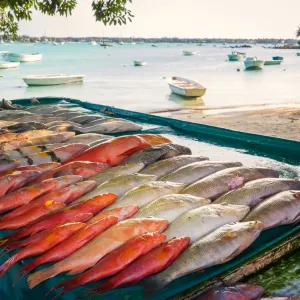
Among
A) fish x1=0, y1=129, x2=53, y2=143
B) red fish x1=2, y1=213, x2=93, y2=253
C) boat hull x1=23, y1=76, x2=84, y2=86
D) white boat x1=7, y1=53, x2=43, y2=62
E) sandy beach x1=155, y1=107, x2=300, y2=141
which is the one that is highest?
white boat x1=7, y1=53, x2=43, y2=62

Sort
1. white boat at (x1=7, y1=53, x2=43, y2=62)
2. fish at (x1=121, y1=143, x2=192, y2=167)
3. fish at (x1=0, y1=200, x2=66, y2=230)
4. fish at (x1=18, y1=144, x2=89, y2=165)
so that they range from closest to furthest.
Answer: fish at (x1=0, y1=200, x2=66, y2=230), fish at (x1=121, y1=143, x2=192, y2=167), fish at (x1=18, y1=144, x2=89, y2=165), white boat at (x1=7, y1=53, x2=43, y2=62)

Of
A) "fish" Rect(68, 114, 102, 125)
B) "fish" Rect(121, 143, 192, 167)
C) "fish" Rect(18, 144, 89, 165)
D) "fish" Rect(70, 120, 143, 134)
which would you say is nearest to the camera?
"fish" Rect(121, 143, 192, 167)

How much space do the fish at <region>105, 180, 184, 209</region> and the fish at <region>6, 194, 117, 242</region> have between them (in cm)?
10

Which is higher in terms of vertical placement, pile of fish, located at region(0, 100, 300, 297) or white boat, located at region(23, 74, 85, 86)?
Answer: pile of fish, located at region(0, 100, 300, 297)

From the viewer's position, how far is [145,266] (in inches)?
116

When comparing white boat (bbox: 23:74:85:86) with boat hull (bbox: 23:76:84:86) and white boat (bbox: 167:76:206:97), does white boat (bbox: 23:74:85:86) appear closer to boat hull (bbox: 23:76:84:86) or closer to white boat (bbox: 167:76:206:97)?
boat hull (bbox: 23:76:84:86)

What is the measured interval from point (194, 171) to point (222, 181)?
15.1 inches

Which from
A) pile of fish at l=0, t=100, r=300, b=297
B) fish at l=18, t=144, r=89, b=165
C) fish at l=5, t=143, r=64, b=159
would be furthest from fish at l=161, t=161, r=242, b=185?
fish at l=5, t=143, r=64, b=159

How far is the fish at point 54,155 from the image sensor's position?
5312 millimetres

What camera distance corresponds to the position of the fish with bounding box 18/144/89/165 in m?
5.31

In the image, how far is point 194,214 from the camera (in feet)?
11.4

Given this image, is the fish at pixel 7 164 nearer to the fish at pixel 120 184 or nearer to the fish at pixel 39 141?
the fish at pixel 39 141

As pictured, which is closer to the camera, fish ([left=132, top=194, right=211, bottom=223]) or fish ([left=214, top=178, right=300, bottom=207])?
fish ([left=132, top=194, right=211, bottom=223])

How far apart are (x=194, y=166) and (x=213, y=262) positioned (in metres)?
1.65
